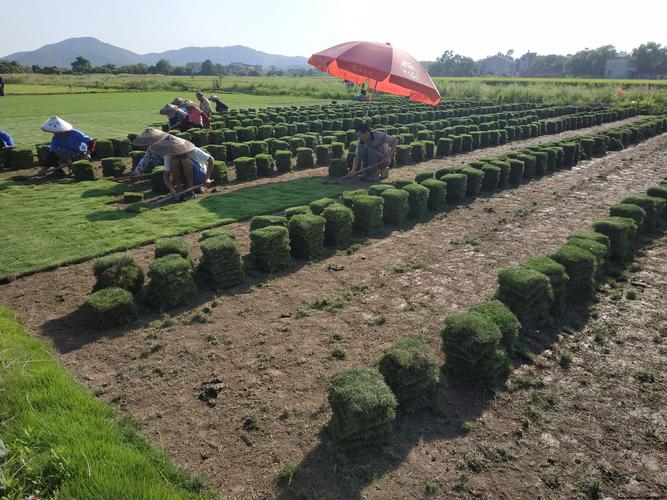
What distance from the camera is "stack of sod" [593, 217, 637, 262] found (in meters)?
8.31

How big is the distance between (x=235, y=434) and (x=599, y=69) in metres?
132

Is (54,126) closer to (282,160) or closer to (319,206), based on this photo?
(282,160)

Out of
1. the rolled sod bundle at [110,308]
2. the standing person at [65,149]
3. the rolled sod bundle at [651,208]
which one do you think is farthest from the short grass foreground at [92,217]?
the rolled sod bundle at [651,208]

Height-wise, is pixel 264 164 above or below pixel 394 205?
above

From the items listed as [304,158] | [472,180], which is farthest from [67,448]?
[304,158]

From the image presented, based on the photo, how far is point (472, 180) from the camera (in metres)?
12.5

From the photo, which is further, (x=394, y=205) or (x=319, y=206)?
(x=394, y=205)

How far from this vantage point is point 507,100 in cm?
4366

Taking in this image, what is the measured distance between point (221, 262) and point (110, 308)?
175cm

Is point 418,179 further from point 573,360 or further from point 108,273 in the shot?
point 108,273

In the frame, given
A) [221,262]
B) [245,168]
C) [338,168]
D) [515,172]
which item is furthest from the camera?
[338,168]

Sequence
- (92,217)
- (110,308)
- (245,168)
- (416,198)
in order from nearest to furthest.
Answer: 1. (110,308)
2. (92,217)
3. (416,198)
4. (245,168)

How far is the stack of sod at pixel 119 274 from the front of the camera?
656 centimetres

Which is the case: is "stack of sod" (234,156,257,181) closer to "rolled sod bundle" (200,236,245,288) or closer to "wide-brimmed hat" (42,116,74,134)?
"wide-brimmed hat" (42,116,74,134)
